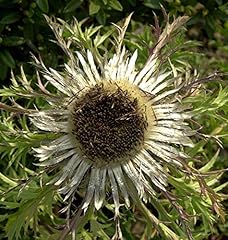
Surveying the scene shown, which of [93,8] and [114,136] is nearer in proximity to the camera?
[114,136]

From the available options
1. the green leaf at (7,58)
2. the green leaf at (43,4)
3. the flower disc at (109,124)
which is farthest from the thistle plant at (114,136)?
the green leaf at (7,58)

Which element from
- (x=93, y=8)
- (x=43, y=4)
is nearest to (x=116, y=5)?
(x=93, y=8)

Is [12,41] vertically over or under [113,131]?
over

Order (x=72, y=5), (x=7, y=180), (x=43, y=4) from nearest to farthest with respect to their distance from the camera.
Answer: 1. (x=7, y=180)
2. (x=43, y=4)
3. (x=72, y=5)

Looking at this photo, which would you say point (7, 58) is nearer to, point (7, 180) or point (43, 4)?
point (43, 4)

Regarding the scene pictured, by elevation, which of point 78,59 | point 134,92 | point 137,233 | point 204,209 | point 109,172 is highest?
point 78,59

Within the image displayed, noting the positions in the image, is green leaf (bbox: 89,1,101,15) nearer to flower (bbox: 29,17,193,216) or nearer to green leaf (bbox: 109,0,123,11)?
green leaf (bbox: 109,0,123,11)

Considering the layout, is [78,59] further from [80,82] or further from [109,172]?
[109,172]

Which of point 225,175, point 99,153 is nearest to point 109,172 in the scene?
point 99,153
